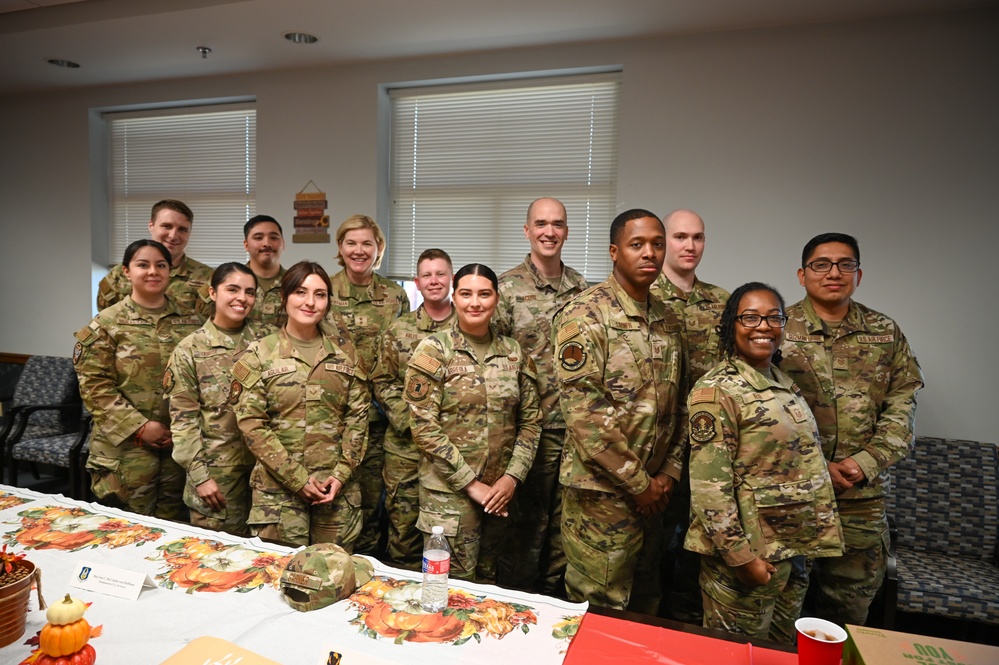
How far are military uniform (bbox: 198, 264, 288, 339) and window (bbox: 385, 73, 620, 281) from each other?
1.33 meters

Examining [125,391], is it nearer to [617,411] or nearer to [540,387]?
[540,387]

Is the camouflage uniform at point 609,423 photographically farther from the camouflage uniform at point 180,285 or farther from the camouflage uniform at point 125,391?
the camouflage uniform at point 180,285

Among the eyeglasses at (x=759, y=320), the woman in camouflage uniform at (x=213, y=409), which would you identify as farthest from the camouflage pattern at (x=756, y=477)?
the woman in camouflage uniform at (x=213, y=409)

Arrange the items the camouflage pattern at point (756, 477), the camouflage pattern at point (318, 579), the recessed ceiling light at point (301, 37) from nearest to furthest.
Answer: the camouflage pattern at point (318, 579) < the camouflage pattern at point (756, 477) < the recessed ceiling light at point (301, 37)

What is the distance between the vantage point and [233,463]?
278 centimetres

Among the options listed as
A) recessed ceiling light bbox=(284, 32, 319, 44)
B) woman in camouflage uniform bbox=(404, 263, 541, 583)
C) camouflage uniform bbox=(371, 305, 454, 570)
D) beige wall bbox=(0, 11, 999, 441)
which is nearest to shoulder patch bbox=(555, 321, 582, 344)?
woman in camouflage uniform bbox=(404, 263, 541, 583)

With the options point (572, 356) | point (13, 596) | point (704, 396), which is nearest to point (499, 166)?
point (572, 356)

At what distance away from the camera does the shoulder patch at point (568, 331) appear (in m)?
2.20

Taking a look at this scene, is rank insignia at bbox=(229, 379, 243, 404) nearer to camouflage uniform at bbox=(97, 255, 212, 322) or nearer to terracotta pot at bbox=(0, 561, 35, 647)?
camouflage uniform at bbox=(97, 255, 212, 322)

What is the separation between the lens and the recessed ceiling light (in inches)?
153

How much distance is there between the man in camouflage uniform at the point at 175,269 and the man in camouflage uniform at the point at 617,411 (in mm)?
2189

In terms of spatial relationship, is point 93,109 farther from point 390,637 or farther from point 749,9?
point 390,637

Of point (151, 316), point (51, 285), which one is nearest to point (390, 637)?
point (151, 316)

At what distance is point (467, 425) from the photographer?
252 centimetres
